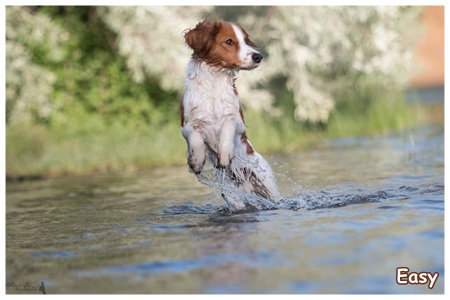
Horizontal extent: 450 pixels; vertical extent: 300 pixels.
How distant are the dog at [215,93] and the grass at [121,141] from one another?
301 inches

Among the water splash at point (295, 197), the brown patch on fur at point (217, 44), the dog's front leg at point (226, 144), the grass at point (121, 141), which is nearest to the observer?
the dog's front leg at point (226, 144)

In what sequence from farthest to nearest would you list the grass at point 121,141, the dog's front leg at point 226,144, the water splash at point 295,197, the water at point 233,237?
the grass at point 121,141
the water splash at point 295,197
the dog's front leg at point 226,144
the water at point 233,237

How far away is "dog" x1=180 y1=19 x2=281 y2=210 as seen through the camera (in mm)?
7945

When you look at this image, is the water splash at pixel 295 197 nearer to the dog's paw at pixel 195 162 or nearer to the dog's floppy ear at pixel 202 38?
the dog's paw at pixel 195 162

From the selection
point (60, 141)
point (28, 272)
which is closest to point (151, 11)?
point (60, 141)

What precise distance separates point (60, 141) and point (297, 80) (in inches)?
218

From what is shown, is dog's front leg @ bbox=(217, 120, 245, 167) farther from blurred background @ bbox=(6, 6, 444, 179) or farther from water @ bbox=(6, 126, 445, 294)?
blurred background @ bbox=(6, 6, 444, 179)

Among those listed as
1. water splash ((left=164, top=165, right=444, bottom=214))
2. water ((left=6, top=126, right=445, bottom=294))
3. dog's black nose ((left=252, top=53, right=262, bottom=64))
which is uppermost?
dog's black nose ((left=252, top=53, right=262, bottom=64))

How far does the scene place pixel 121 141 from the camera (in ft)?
54.4

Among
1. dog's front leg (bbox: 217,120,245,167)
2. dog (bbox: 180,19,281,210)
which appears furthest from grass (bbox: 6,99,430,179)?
dog's front leg (bbox: 217,120,245,167)

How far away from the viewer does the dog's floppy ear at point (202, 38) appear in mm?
8078

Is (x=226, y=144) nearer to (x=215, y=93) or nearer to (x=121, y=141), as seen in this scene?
(x=215, y=93)

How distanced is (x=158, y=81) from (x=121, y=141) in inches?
102

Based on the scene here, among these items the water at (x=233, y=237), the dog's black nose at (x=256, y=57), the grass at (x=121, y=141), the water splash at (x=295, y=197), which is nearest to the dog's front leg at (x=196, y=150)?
the water splash at (x=295, y=197)
